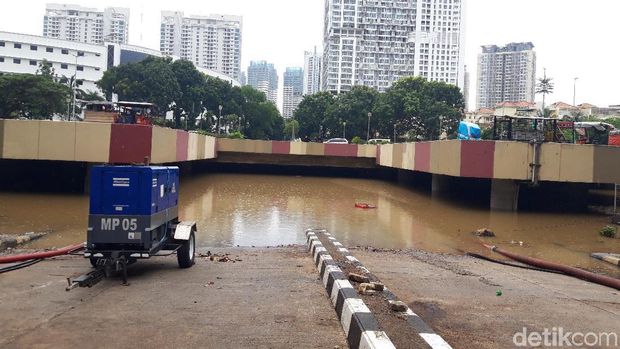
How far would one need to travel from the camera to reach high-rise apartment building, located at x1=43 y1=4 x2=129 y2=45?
125 meters

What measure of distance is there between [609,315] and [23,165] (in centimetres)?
2360

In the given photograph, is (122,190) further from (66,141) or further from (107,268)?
(66,141)

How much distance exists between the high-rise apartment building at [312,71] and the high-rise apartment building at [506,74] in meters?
47.2

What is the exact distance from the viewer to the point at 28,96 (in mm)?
49344

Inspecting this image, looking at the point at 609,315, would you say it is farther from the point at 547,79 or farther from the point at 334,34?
the point at 334,34

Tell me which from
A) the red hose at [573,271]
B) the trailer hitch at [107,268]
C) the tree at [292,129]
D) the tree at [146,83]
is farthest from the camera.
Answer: the tree at [292,129]

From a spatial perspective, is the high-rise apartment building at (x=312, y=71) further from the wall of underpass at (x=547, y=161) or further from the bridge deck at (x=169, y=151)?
the wall of underpass at (x=547, y=161)

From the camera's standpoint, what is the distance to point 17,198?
19.0 meters

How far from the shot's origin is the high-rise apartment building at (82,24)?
409 ft

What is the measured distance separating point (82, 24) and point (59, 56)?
5118cm

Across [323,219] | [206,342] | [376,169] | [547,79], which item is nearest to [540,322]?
[206,342]

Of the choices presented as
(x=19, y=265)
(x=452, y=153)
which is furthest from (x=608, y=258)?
(x=19, y=265)

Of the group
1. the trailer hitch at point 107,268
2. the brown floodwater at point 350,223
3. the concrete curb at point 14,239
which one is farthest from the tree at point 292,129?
the trailer hitch at point 107,268

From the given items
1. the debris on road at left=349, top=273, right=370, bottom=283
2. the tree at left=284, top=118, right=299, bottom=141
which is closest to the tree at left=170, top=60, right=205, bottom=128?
the tree at left=284, top=118, right=299, bottom=141
